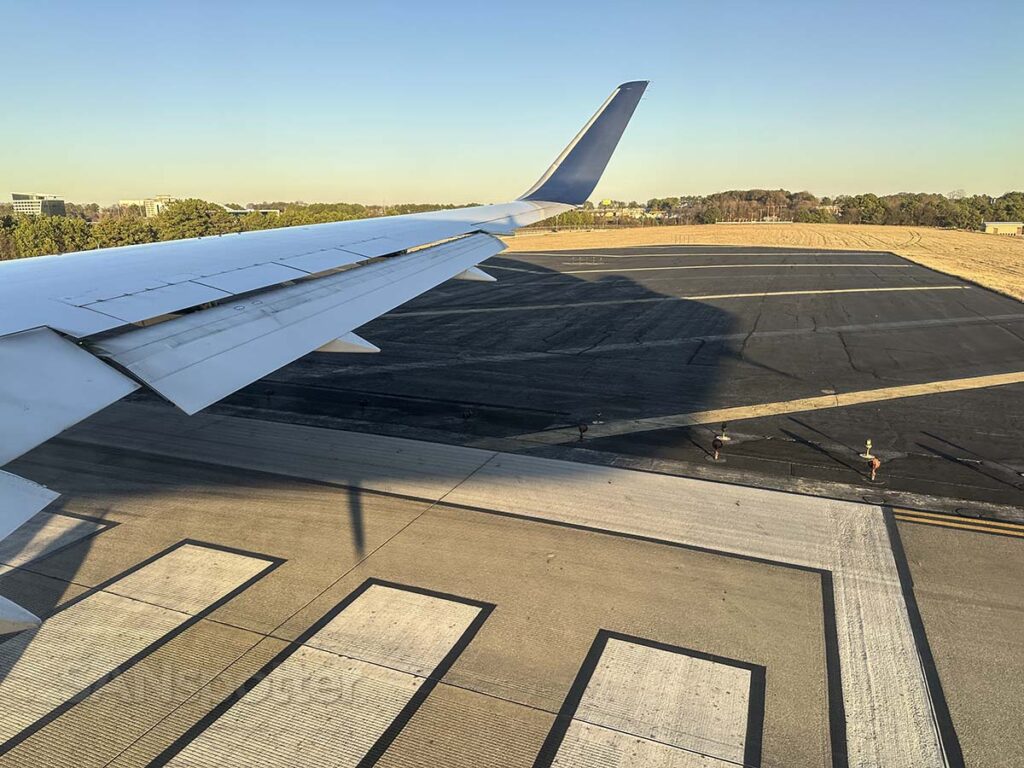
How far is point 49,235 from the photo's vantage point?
5100 cm

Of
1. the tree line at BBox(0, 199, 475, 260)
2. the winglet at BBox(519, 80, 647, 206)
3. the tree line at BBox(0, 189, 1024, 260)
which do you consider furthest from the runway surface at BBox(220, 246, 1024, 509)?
the tree line at BBox(0, 199, 475, 260)

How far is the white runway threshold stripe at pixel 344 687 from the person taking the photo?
5355mm

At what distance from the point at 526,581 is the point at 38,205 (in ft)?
430

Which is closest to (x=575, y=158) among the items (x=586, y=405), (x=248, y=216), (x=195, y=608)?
(x=586, y=405)

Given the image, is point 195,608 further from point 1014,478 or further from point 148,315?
point 1014,478

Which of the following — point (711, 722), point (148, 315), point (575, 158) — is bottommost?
point (711, 722)

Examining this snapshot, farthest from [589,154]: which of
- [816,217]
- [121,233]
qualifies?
[816,217]

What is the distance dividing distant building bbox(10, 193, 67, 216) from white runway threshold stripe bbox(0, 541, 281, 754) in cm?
7368

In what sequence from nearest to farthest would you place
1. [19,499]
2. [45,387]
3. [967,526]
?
1. [19,499]
2. [45,387]
3. [967,526]

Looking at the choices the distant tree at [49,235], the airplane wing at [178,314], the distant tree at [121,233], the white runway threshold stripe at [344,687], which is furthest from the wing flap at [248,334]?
the distant tree at [121,233]

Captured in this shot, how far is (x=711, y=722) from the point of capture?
5.71 m

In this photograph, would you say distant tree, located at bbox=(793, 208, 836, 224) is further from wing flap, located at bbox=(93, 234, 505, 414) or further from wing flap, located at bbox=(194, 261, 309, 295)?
wing flap, located at bbox=(194, 261, 309, 295)

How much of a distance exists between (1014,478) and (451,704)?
10924 mm

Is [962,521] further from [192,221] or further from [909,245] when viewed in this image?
[909,245]
